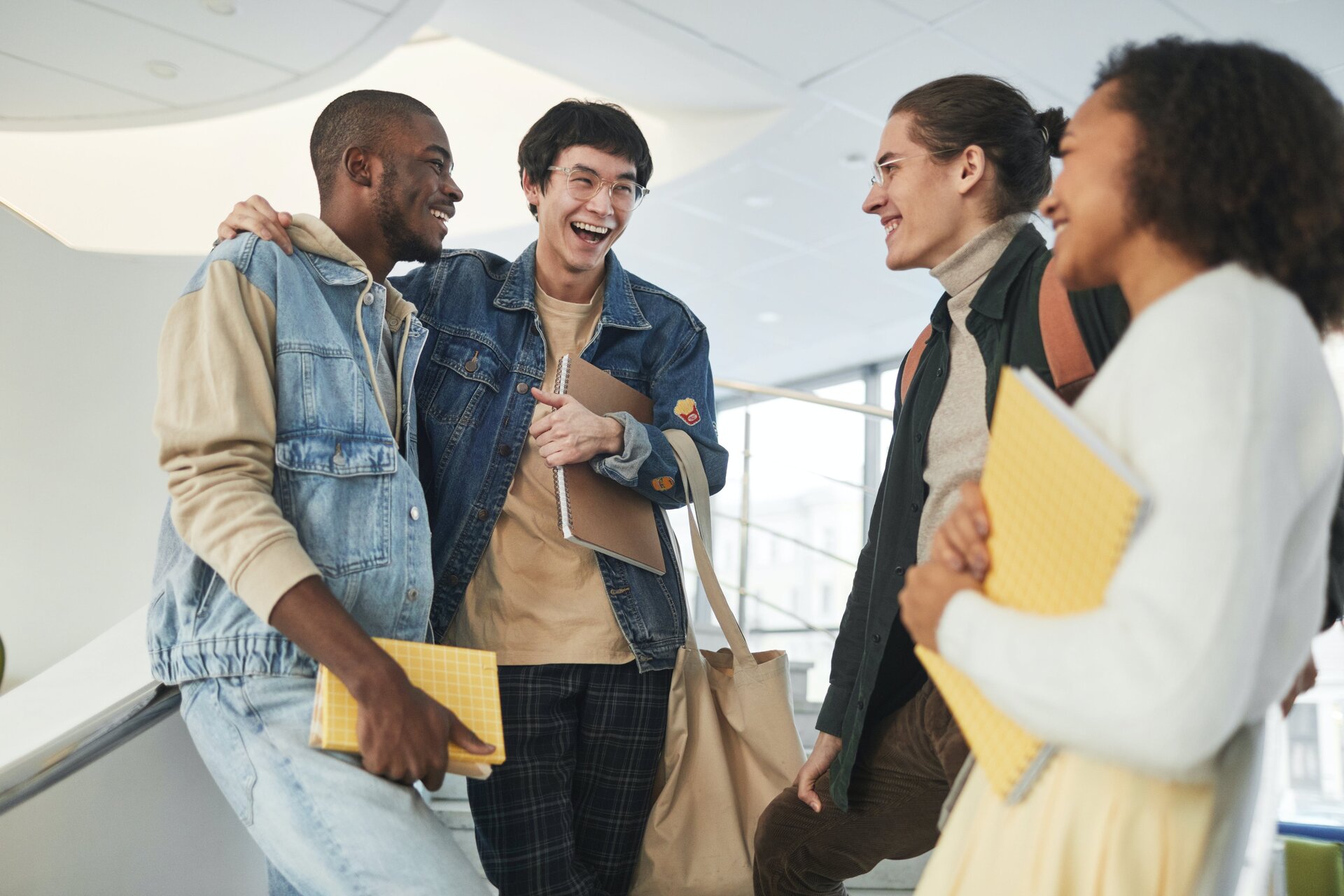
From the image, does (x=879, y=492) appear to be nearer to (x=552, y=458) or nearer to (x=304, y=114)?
(x=552, y=458)

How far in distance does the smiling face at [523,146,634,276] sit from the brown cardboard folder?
25cm

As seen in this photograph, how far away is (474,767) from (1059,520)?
87cm

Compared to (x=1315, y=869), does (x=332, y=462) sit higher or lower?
higher

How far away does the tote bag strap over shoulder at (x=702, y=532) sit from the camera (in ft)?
7.22

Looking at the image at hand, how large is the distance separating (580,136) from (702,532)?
85 centimetres

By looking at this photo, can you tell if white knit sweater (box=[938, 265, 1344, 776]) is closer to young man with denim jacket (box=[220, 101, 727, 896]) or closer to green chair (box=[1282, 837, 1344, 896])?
young man with denim jacket (box=[220, 101, 727, 896])

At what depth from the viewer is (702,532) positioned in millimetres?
2287

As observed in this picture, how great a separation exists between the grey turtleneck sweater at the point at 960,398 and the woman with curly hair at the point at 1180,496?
0.63 m

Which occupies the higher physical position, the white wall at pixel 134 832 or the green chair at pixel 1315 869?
the white wall at pixel 134 832

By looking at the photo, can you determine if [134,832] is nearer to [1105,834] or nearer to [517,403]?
[517,403]

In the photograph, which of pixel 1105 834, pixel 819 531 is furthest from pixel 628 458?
pixel 819 531

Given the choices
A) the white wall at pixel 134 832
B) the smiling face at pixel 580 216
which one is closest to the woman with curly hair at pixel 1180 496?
the smiling face at pixel 580 216

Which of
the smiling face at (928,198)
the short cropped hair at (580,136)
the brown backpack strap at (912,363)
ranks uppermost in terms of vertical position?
the short cropped hair at (580,136)

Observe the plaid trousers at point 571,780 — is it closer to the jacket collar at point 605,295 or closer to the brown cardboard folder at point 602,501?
the brown cardboard folder at point 602,501
